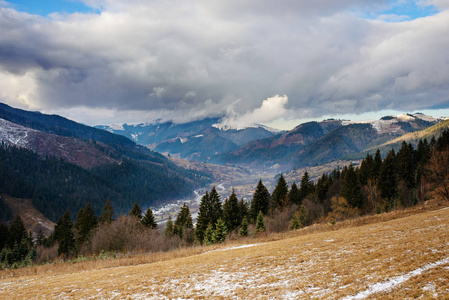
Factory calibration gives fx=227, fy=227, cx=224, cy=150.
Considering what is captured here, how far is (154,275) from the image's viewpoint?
60.5 ft

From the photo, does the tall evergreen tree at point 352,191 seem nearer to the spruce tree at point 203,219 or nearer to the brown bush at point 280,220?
the brown bush at point 280,220

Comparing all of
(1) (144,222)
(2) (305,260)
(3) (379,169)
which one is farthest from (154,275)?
(3) (379,169)

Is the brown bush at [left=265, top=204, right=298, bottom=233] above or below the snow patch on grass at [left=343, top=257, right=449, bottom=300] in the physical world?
below

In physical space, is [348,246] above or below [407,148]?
below

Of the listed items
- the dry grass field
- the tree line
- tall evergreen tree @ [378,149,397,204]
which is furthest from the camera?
tall evergreen tree @ [378,149,397,204]

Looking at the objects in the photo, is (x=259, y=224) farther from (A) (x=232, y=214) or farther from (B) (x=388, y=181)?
(B) (x=388, y=181)

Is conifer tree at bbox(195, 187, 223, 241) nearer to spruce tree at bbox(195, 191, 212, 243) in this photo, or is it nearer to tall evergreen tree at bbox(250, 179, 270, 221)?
spruce tree at bbox(195, 191, 212, 243)

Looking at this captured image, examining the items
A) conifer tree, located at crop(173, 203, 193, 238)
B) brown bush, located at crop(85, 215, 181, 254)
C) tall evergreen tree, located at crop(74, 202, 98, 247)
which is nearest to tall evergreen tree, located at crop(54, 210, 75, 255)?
tall evergreen tree, located at crop(74, 202, 98, 247)

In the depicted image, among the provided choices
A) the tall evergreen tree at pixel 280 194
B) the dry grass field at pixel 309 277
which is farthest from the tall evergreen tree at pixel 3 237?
the tall evergreen tree at pixel 280 194

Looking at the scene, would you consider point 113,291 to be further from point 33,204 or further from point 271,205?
point 33,204

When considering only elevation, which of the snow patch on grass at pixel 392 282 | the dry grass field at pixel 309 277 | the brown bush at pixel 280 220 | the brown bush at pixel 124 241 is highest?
the snow patch on grass at pixel 392 282

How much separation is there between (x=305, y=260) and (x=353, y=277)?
5.28 metres

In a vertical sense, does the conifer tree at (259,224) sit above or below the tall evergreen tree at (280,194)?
below

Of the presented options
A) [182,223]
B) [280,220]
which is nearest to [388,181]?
[280,220]
